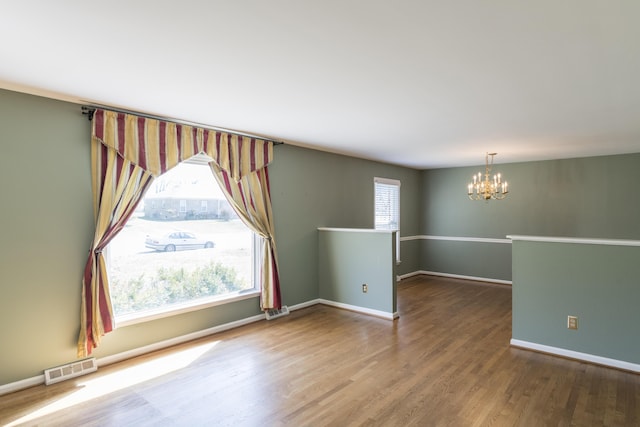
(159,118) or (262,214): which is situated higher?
(159,118)

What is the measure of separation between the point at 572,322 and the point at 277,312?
348 centimetres

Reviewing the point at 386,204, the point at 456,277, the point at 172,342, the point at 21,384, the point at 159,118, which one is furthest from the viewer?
the point at 456,277

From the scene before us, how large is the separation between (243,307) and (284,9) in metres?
3.77

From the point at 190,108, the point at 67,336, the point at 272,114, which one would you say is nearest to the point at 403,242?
the point at 272,114

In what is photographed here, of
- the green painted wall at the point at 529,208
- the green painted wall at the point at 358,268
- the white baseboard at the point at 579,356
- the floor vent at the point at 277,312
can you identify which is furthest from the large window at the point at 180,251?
the green painted wall at the point at 529,208

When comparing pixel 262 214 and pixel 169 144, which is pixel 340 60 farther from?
pixel 262 214

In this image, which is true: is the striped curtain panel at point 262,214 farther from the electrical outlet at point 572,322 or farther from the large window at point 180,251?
the electrical outlet at point 572,322

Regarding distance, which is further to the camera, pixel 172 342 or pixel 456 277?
pixel 456 277

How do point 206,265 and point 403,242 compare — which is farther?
point 403,242

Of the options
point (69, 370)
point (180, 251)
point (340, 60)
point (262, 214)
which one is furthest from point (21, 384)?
point (340, 60)

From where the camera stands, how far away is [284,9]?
1.73 m

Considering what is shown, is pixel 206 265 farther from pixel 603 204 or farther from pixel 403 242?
pixel 603 204

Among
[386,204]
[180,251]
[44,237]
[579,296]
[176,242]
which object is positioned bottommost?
[579,296]

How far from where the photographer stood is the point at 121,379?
10.3 feet
